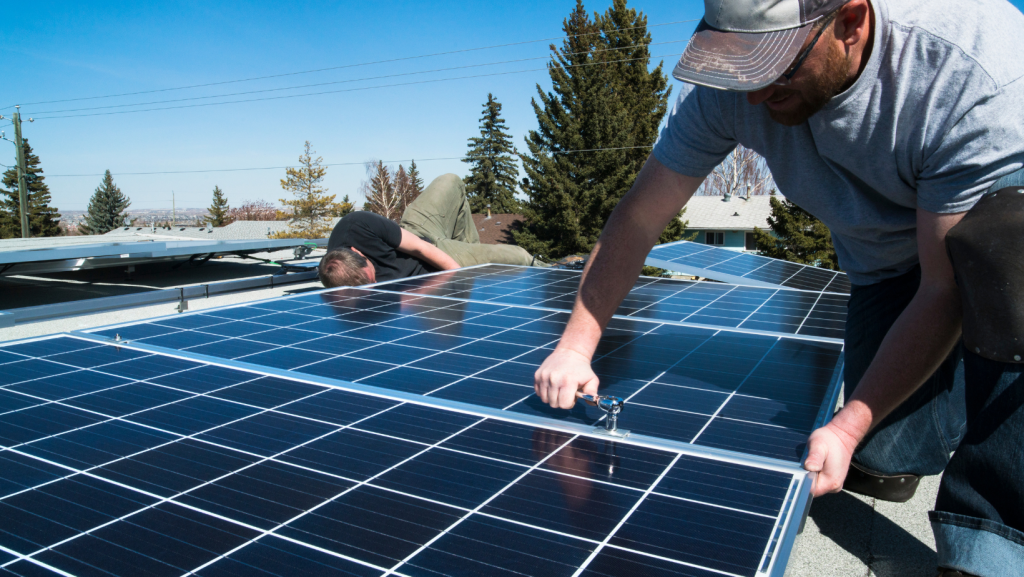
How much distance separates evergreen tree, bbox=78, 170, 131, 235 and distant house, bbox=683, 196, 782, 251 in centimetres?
6819

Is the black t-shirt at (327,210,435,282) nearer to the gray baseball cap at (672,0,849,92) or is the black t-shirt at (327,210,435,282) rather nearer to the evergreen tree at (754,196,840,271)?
the gray baseball cap at (672,0,849,92)

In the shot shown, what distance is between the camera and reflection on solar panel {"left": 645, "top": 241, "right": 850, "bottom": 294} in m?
7.38

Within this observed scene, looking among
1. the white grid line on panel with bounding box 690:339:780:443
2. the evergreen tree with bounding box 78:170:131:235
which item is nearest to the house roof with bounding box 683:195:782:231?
the white grid line on panel with bounding box 690:339:780:443

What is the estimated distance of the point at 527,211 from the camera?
40750 millimetres

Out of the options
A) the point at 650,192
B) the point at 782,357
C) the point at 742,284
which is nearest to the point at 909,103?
the point at 650,192

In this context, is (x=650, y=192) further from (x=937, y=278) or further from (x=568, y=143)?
(x=568, y=143)

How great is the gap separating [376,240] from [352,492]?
6.07m

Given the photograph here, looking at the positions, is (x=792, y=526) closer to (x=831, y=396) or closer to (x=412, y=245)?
(x=831, y=396)

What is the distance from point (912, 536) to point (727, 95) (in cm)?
219

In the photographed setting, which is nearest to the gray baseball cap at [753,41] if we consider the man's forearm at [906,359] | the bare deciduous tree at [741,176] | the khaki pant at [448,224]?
the man's forearm at [906,359]

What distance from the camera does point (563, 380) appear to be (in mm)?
2441

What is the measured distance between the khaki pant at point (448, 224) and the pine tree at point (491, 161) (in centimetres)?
5307

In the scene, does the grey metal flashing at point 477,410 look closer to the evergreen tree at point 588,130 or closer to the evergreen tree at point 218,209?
the evergreen tree at point 588,130

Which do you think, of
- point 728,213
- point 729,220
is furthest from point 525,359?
point 728,213
